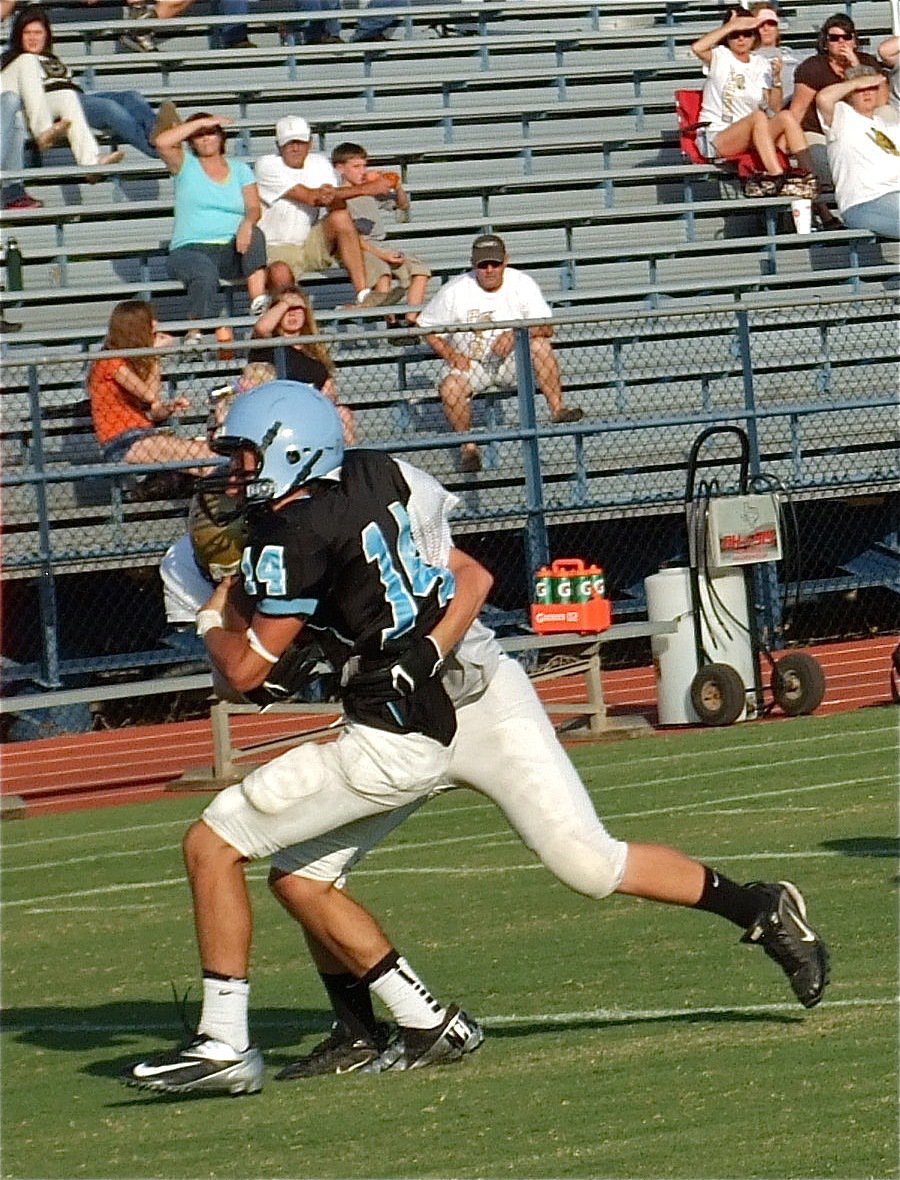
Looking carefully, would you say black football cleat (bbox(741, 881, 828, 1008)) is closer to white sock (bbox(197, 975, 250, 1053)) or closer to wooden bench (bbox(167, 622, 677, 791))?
white sock (bbox(197, 975, 250, 1053))

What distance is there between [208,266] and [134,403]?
→ 2.25m

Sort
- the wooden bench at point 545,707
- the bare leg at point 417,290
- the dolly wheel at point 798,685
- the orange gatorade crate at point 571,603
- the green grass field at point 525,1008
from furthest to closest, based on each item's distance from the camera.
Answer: the bare leg at point 417,290 → the orange gatorade crate at point 571,603 → the dolly wheel at point 798,685 → the wooden bench at point 545,707 → the green grass field at point 525,1008

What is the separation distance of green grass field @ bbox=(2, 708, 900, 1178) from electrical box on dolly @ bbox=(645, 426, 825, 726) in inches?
60.3

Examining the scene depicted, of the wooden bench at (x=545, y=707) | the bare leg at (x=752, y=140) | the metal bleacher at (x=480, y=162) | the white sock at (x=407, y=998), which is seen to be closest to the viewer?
the white sock at (x=407, y=998)

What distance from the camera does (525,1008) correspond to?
6145 millimetres

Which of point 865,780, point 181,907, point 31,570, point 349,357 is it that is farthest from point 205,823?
point 349,357

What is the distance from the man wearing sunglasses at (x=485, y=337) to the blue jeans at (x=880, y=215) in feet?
11.6

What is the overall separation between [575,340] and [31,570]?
3744mm

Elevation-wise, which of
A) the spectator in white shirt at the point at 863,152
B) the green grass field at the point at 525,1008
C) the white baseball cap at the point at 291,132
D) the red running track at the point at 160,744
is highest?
the white baseball cap at the point at 291,132

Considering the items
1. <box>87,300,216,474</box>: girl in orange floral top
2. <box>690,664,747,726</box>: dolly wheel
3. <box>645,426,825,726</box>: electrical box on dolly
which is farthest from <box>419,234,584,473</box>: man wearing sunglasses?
<box>690,664,747,726</box>: dolly wheel

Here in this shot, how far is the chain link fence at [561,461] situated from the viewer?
1371 cm

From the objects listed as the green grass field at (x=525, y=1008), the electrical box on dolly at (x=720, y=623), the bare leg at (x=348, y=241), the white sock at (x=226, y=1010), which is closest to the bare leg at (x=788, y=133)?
the bare leg at (x=348, y=241)

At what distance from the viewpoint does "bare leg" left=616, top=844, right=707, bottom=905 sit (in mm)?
5551

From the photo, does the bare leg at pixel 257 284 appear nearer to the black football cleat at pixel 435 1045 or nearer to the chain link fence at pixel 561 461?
the chain link fence at pixel 561 461
